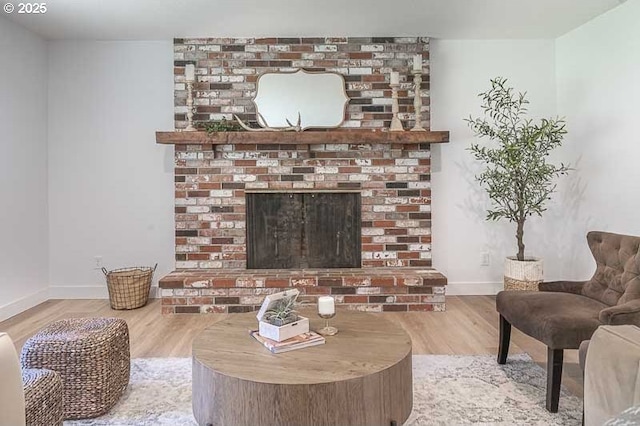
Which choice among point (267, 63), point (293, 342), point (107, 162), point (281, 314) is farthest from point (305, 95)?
point (293, 342)

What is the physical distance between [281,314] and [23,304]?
310 centimetres

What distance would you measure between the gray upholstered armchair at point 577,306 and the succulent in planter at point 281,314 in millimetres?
1217

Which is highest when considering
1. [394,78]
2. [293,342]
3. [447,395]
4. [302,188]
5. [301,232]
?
[394,78]

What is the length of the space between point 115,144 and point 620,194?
4.47 meters

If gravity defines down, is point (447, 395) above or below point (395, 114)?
below

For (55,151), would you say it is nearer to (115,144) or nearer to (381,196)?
(115,144)

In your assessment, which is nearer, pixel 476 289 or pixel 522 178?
pixel 522 178

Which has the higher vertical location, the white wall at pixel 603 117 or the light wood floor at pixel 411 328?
the white wall at pixel 603 117

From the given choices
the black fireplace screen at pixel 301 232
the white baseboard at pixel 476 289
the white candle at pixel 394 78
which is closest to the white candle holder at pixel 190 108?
the black fireplace screen at pixel 301 232

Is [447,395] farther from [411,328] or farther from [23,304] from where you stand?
[23,304]

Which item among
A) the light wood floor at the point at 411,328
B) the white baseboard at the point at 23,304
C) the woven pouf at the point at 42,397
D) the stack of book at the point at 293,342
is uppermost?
the stack of book at the point at 293,342

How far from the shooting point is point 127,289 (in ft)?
12.8

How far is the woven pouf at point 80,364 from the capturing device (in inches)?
79.2

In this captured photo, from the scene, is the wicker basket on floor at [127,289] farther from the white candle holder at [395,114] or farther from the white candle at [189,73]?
the white candle holder at [395,114]
